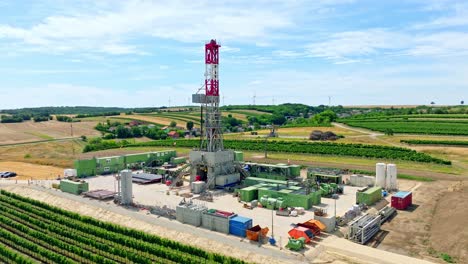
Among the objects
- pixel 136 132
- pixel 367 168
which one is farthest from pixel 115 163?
pixel 136 132

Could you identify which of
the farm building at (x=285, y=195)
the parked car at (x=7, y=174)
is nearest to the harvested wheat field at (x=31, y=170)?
the parked car at (x=7, y=174)

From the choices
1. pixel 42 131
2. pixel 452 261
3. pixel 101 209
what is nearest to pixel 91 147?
pixel 42 131

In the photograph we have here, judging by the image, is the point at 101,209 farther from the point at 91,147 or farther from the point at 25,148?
the point at 25,148

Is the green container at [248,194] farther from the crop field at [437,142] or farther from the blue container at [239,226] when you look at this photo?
the crop field at [437,142]

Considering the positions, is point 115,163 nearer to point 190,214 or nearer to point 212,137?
point 212,137

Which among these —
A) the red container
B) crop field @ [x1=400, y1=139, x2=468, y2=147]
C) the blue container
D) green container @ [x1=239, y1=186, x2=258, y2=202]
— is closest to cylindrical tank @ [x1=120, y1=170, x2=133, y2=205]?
green container @ [x1=239, y1=186, x2=258, y2=202]

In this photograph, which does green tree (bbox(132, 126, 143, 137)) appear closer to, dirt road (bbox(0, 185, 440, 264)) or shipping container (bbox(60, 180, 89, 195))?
shipping container (bbox(60, 180, 89, 195))

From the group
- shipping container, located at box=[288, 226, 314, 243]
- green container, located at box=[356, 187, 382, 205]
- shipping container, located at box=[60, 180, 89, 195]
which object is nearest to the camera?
shipping container, located at box=[288, 226, 314, 243]
